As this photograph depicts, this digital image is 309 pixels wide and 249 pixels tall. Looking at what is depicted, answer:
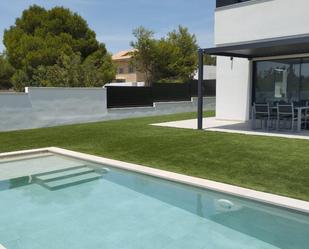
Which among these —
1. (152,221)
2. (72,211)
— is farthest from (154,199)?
(72,211)

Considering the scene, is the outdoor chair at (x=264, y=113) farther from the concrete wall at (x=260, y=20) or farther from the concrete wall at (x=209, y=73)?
the concrete wall at (x=209, y=73)

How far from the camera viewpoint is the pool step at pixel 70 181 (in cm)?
699

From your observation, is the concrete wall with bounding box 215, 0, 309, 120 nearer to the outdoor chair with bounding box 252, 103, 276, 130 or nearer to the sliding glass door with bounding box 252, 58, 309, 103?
the sliding glass door with bounding box 252, 58, 309, 103

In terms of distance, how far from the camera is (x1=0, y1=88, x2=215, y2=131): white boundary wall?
14.0 metres

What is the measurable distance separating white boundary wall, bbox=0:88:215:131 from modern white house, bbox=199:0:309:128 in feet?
17.8

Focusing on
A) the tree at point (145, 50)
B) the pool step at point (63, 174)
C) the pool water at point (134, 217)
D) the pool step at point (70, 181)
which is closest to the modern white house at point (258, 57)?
the pool step at point (63, 174)

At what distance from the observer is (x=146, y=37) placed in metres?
36.1

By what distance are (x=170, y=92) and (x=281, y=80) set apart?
7.76 metres

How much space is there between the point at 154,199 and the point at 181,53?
34.1 metres

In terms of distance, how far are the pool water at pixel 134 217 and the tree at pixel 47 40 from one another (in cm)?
2000

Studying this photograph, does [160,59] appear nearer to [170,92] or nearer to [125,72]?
[125,72]

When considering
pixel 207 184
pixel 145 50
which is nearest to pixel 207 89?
pixel 145 50

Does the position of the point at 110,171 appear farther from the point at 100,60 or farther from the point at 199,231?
the point at 100,60

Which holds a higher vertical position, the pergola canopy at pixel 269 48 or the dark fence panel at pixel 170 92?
the pergola canopy at pixel 269 48
